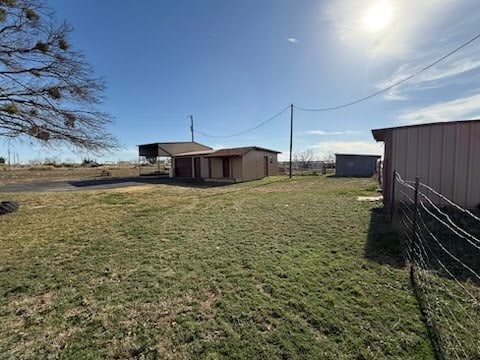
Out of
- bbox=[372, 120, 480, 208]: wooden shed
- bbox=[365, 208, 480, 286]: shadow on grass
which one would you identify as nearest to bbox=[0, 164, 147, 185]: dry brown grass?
bbox=[365, 208, 480, 286]: shadow on grass

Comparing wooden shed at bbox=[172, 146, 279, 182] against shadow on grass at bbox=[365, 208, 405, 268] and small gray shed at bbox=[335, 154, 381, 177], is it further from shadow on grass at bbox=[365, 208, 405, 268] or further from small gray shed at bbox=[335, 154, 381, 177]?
shadow on grass at bbox=[365, 208, 405, 268]

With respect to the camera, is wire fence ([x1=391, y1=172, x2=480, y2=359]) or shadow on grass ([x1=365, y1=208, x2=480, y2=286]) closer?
wire fence ([x1=391, y1=172, x2=480, y2=359])

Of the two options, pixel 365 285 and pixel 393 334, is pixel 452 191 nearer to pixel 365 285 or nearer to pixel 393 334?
pixel 365 285

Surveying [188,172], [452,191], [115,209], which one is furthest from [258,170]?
[452,191]

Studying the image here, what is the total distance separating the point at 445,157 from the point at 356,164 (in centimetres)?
1897

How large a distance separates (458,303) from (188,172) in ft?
69.0

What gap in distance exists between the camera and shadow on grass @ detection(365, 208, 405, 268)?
11.8ft

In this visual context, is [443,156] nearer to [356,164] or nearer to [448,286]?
[448,286]

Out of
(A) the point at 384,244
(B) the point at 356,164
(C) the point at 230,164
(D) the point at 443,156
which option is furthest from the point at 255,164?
(A) the point at 384,244

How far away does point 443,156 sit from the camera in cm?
580

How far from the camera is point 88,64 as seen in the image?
6.46 m

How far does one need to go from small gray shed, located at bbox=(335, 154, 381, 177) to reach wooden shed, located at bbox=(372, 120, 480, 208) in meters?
17.8

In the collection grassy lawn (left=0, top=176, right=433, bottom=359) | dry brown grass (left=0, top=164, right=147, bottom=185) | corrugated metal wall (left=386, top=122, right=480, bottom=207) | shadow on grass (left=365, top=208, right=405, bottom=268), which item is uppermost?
corrugated metal wall (left=386, top=122, right=480, bottom=207)

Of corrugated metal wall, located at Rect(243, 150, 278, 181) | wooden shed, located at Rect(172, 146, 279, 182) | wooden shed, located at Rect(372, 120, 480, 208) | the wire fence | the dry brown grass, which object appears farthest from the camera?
the dry brown grass
